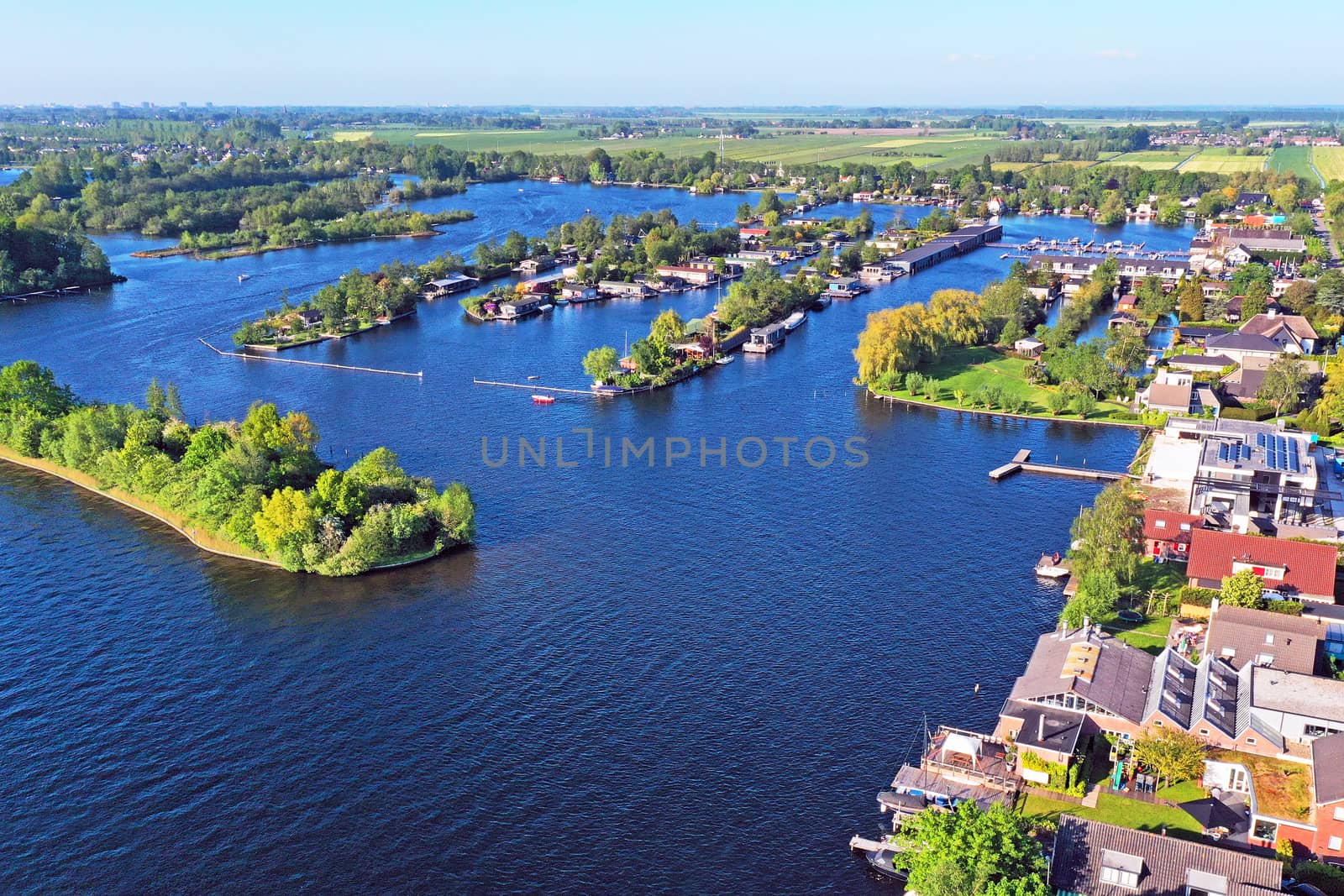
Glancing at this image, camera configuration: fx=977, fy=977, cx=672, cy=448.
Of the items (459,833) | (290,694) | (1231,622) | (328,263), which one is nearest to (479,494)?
(290,694)

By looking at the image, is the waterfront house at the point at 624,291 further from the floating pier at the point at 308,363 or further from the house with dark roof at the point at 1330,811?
the house with dark roof at the point at 1330,811

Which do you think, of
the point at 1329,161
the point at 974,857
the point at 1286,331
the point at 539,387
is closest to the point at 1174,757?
the point at 974,857

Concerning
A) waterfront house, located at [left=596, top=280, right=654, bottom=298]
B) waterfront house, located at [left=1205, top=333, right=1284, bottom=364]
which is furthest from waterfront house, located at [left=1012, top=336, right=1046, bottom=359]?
waterfront house, located at [left=596, top=280, right=654, bottom=298]

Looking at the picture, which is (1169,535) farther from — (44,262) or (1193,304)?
(44,262)

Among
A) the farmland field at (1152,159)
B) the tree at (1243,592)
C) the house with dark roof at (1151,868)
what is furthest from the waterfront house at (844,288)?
the farmland field at (1152,159)

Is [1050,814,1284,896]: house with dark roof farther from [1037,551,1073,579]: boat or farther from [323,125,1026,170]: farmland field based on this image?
[323,125,1026,170]: farmland field
